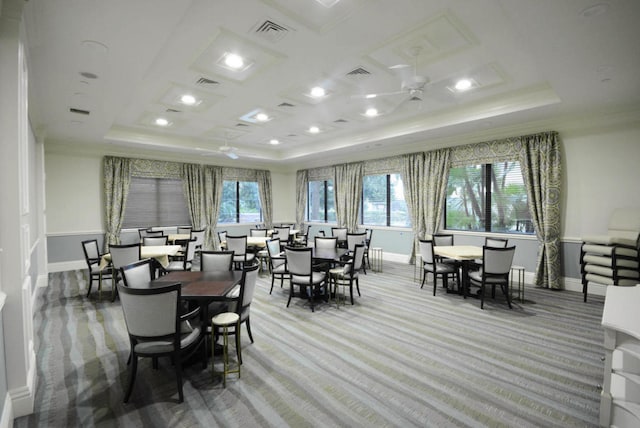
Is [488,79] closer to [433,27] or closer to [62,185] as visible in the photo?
[433,27]

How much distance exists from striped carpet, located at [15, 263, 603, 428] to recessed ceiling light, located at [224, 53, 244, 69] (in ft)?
10.7

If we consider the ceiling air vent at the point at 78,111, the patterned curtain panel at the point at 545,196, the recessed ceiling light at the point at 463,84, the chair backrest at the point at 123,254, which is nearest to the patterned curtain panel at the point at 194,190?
the ceiling air vent at the point at 78,111

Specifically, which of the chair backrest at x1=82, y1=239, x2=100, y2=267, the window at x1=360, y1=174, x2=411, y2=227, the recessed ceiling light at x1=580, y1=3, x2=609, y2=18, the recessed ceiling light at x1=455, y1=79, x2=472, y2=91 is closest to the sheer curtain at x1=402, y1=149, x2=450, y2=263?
the window at x1=360, y1=174, x2=411, y2=227

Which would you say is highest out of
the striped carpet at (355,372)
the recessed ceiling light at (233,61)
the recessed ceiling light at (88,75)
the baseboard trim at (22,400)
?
the recessed ceiling light at (233,61)

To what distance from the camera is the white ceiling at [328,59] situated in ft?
8.14

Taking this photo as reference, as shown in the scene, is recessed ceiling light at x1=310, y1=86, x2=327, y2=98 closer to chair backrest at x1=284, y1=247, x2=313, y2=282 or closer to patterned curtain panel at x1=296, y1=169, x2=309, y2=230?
chair backrest at x1=284, y1=247, x2=313, y2=282

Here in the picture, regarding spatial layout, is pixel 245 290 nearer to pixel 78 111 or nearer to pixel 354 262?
pixel 354 262

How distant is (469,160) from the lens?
641cm

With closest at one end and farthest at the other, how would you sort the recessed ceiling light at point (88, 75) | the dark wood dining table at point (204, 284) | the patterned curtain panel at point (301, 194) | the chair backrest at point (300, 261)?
1. the dark wood dining table at point (204, 284)
2. the recessed ceiling light at point (88, 75)
3. the chair backrest at point (300, 261)
4. the patterned curtain panel at point (301, 194)

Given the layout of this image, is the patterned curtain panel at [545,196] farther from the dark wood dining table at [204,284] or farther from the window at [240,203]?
the window at [240,203]

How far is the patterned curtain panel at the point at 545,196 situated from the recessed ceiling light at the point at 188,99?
5950 mm

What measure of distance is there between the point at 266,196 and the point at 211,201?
6.38ft

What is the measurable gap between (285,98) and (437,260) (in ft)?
12.9

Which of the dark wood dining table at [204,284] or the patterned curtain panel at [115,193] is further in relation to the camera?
the patterned curtain panel at [115,193]
